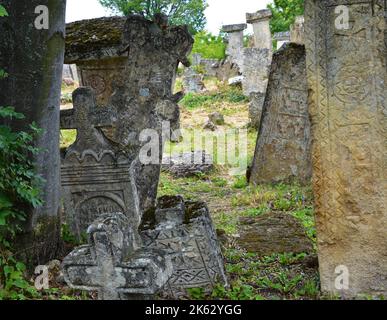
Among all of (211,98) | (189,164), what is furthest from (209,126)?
(211,98)

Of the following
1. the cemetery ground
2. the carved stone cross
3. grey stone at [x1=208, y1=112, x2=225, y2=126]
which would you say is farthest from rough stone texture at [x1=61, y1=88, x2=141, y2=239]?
grey stone at [x1=208, y1=112, x2=225, y2=126]

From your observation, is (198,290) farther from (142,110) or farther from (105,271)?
(142,110)

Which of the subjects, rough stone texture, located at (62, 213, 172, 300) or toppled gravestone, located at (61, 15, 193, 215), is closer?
rough stone texture, located at (62, 213, 172, 300)

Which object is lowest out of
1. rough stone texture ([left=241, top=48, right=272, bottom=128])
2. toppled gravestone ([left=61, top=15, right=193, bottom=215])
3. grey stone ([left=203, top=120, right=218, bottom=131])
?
grey stone ([left=203, top=120, right=218, bottom=131])

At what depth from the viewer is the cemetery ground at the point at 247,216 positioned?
Answer: 452 cm

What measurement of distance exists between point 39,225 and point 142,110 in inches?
89.2

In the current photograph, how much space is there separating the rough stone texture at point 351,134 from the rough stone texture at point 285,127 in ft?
14.6

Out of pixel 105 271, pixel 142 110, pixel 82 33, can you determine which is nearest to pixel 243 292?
pixel 105 271

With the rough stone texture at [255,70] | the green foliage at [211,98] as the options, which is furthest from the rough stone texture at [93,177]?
the rough stone texture at [255,70]

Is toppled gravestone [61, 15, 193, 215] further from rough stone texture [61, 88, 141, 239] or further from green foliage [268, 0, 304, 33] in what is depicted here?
green foliage [268, 0, 304, 33]

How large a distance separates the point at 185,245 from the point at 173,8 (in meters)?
39.2

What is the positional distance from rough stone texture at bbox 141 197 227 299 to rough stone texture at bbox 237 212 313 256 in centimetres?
120

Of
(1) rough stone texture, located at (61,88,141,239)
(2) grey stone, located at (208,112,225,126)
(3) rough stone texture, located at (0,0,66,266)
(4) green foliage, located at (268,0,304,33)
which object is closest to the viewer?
(3) rough stone texture, located at (0,0,66,266)

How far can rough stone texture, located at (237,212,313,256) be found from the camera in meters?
5.68
